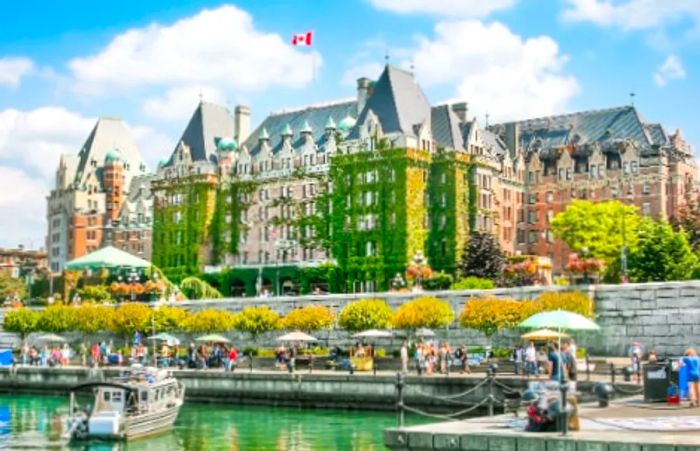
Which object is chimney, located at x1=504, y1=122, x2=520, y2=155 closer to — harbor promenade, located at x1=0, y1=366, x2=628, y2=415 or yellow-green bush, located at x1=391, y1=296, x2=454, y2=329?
yellow-green bush, located at x1=391, y1=296, x2=454, y2=329

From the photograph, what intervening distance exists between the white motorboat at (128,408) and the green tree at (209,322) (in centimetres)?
2431

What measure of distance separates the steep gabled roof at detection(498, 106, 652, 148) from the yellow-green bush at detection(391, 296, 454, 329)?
60083mm

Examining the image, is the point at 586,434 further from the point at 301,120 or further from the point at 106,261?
the point at 301,120

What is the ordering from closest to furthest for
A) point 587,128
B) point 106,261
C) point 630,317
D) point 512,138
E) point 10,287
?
point 630,317
point 106,261
point 587,128
point 512,138
point 10,287

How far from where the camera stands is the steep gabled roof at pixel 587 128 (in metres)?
116

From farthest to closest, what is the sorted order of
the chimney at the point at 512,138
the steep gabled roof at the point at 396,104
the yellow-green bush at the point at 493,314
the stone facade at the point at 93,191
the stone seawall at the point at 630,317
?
1. the stone facade at the point at 93,191
2. the chimney at the point at 512,138
3. the steep gabled roof at the point at 396,104
4. the yellow-green bush at the point at 493,314
5. the stone seawall at the point at 630,317

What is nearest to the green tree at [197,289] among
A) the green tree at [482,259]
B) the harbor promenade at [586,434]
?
the green tree at [482,259]

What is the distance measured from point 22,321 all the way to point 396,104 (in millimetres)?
40222

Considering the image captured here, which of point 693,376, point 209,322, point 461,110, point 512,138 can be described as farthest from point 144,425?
point 512,138

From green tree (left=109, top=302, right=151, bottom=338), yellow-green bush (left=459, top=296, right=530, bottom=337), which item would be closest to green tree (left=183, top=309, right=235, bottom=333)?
green tree (left=109, top=302, right=151, bottom=338)

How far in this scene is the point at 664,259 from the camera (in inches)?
3007

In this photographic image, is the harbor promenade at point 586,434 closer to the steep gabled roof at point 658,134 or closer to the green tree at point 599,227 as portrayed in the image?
the green tree at point 599,227

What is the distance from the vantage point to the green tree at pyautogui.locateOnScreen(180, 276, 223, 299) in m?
106

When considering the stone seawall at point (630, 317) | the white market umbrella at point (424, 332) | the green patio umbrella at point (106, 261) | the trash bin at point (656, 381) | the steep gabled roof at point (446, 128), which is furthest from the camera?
the steep gabled roof at point (446, 128)
